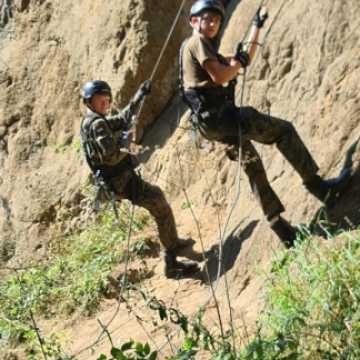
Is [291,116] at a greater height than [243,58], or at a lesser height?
lesser

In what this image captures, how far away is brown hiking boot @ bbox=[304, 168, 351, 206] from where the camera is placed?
6.51m

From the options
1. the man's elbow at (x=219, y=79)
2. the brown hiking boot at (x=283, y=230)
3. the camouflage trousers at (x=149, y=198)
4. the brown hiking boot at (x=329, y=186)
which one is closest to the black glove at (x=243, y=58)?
the man's elbow at (x=219, y=79)

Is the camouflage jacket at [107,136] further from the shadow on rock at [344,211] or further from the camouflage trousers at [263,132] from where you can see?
the shadow on rock at [344,211]

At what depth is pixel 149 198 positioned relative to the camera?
27.3 ft

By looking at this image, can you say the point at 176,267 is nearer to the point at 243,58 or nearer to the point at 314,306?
the point at 243,58

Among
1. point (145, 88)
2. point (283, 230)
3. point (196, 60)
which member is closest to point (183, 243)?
point (145, 88)

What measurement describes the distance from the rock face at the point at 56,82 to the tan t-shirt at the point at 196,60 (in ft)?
13.1

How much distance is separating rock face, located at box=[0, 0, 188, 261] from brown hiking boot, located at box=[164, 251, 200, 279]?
2.87 metres

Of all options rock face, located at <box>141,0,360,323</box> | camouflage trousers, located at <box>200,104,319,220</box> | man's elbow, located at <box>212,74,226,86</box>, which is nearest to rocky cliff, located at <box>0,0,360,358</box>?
rock face, located at <box>141,0,360,323</box>

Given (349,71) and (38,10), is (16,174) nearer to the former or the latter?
(38,10)

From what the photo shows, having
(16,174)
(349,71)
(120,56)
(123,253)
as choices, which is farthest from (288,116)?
(16,174)

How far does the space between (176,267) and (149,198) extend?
0.85 m

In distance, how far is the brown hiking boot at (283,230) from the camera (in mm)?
6586

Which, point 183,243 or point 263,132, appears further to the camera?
point 183,243
